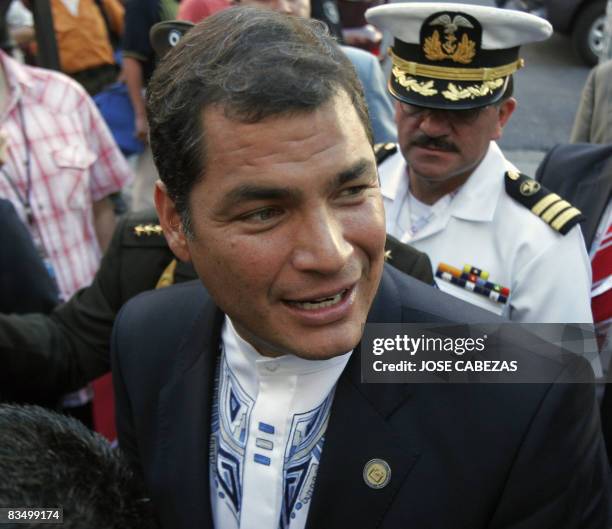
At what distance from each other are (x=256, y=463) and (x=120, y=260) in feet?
2.81

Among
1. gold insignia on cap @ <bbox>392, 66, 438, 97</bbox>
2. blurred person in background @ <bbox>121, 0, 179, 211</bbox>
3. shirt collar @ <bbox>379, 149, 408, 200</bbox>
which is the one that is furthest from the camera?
blurred person in background @ <bbox>121, 0, 179, 211</bbox>

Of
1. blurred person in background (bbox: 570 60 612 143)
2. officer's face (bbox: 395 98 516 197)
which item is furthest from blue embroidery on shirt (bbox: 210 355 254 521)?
blurred person in background (bbox: 570 60 612 143)

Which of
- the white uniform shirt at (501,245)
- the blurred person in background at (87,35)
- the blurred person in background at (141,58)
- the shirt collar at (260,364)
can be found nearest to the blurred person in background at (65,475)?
the shirt collar at (260,364)

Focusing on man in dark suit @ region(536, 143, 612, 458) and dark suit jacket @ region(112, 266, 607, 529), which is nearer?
dark suit jacket @ region(112, 266, 607, 529)

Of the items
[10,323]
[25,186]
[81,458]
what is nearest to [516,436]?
[81,458]

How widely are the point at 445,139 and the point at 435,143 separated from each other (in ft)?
0.10

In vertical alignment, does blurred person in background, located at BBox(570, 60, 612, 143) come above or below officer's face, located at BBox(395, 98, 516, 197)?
below

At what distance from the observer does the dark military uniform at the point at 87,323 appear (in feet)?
6.55

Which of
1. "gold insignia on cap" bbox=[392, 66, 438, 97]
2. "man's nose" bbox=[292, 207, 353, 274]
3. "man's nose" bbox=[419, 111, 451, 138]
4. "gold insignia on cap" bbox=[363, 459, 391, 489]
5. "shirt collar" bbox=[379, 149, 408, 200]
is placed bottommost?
"shirt collar" bbox=[379, 149, 408, 200]

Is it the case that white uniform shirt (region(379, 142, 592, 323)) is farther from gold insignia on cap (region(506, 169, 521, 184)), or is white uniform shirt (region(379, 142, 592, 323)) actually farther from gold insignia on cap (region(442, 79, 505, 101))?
gold insignia on cap (region(442, 79, 505, 101))

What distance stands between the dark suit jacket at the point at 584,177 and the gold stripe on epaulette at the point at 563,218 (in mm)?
185

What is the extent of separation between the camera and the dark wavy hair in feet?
3.98

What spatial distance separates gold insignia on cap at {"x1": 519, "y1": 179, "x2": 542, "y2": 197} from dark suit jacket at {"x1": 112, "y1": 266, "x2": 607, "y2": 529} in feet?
2.56

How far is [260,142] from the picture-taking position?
1208 millimetres
